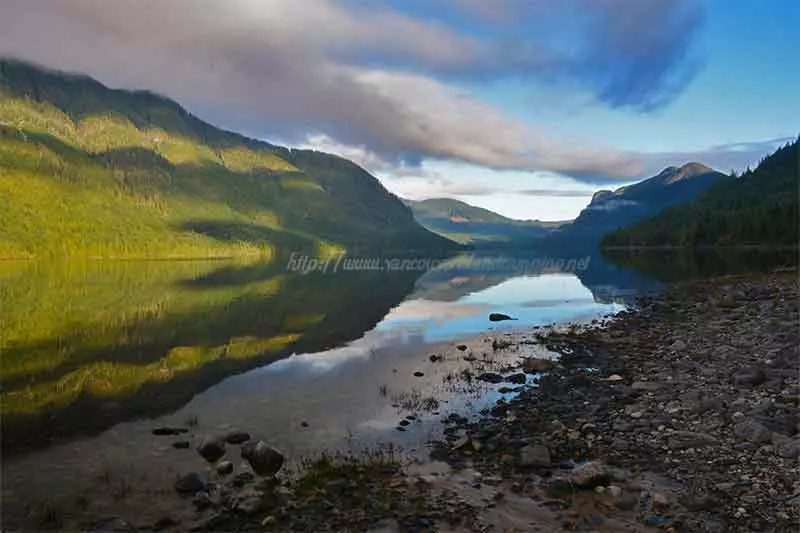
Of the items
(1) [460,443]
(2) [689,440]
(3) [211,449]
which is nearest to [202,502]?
(3) [211,449]

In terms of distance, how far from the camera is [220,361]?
3058 centimetres

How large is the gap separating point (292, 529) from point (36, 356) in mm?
27756

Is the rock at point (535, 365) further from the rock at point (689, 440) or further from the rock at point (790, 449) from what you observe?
the rock at point (790, 449)

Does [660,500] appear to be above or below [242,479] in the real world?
above

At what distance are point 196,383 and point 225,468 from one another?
12.0 m

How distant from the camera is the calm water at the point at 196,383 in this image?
50.0 feet

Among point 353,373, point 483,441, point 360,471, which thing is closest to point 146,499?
point 360,471

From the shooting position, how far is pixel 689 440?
14.6 m

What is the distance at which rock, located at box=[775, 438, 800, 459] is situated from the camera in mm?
12344

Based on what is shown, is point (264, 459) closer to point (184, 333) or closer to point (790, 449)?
point (790, 449)

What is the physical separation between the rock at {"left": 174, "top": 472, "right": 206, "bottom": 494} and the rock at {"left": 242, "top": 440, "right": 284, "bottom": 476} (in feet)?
5.15

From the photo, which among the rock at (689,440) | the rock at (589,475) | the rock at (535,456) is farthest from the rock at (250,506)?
the rock at (689,440)

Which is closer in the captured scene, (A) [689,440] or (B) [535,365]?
(A) [689,440]

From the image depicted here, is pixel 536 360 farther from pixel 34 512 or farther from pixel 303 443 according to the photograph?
pixel 34 512
